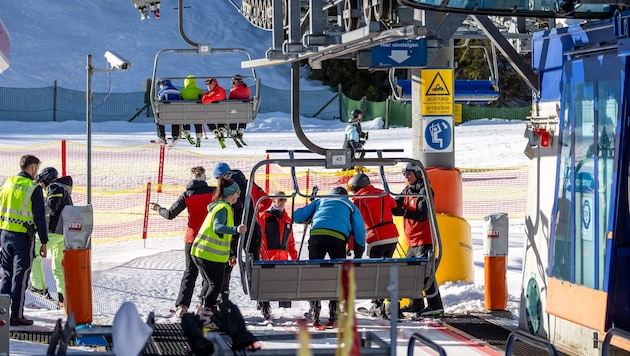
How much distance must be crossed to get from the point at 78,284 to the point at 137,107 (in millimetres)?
40285

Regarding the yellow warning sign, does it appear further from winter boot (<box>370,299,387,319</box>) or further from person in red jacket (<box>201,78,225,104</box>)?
person in red jacket (<box>201,78,225,104</box>)

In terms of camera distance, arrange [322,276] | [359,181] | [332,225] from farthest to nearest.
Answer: [359,181] < [332,225] < [322,276]

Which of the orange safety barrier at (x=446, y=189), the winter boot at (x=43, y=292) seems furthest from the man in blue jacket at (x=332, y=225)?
the winter boot at (x=43, y=292)

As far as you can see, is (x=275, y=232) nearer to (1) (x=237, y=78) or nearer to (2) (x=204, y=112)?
(1) (x=237, y=78)

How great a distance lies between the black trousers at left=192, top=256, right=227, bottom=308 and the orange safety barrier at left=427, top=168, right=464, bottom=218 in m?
3.14

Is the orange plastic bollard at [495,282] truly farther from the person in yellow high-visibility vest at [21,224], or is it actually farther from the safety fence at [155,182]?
the safety fence at [155,182]

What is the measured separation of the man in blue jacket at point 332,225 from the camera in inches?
438

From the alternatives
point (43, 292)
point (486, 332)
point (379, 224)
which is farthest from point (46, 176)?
point (486, 332)

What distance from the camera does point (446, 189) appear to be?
13312 millimetres

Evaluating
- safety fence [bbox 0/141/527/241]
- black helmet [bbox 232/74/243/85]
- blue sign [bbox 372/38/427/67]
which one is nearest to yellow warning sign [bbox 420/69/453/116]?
black helmet [bbox 232/74/243/85]

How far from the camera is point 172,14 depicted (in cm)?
7294

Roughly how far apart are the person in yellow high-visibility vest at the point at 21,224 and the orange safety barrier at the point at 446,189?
14.2 ft

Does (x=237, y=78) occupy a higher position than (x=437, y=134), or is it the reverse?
(x=237, y=78)

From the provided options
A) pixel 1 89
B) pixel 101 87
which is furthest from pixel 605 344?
pixel 101 87
